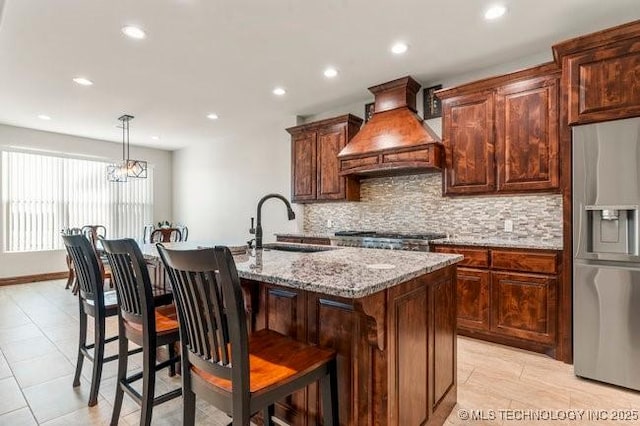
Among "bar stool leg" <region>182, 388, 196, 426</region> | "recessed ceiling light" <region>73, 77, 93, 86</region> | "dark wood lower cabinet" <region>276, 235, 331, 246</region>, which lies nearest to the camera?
"bar stool leg" <region>182, 388, 196, 426</region>

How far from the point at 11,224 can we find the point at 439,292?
705 cm

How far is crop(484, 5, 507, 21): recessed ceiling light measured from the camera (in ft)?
8.34

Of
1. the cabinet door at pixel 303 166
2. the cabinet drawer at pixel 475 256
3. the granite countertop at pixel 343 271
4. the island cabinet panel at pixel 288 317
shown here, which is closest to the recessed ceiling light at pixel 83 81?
the cabinet door at pixel 303 166

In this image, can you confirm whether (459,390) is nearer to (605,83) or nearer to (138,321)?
(138,321)

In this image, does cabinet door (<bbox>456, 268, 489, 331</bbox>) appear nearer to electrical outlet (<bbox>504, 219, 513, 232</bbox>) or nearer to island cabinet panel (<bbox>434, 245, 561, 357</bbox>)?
island cabinet panel (<bbox>434, 245, 561, 357</bbox>)

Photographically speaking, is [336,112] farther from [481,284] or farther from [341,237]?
[481,284]

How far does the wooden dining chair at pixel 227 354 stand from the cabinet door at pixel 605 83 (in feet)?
8.41

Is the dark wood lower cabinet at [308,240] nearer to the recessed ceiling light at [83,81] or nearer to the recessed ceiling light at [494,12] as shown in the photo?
the recessed ceiling light at [494,12]

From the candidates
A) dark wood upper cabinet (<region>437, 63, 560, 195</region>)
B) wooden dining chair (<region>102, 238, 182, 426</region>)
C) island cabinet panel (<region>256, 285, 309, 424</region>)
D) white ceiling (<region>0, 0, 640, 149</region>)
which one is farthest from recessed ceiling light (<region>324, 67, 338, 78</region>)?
wooden dining chair (<region>102, 238, 182, 426</region>)

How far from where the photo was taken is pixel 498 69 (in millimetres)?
3574

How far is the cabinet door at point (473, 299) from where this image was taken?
3084mm

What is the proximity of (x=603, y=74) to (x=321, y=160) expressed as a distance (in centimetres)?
309

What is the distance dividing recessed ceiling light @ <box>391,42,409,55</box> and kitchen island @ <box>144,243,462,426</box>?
6.92 feet

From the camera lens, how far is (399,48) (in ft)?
10.4
